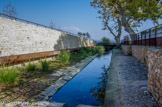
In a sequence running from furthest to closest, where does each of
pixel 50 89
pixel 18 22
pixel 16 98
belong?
1. pixel 18 22
2. pixel 50 89
3. pixel 16 98

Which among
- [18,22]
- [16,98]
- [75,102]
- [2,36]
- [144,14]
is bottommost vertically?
[75,102]

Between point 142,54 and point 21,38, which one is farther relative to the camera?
point 21,38

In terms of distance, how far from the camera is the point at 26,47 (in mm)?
8773

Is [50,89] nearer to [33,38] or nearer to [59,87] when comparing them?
[59,87]

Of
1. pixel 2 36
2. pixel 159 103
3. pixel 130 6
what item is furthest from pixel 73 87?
pixel 130 6

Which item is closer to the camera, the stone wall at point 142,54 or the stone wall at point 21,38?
the stone wall at point 21,38

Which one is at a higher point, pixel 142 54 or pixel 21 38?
pixel 21 38

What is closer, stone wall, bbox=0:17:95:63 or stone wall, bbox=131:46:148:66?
stone wall, bbox=0:17:95:63

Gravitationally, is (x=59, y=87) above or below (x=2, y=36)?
below

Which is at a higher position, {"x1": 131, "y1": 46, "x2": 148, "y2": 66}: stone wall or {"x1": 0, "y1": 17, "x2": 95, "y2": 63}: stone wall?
{"x1": 0, "y1": 17, "x2": 95, "y2": 63}: stone wall

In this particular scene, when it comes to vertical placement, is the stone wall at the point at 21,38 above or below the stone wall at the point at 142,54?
above

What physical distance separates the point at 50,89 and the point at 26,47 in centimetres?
549

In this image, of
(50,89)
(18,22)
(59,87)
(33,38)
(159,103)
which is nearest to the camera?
(159,103)

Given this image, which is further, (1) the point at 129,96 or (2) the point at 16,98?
(2) the point at 16,98
